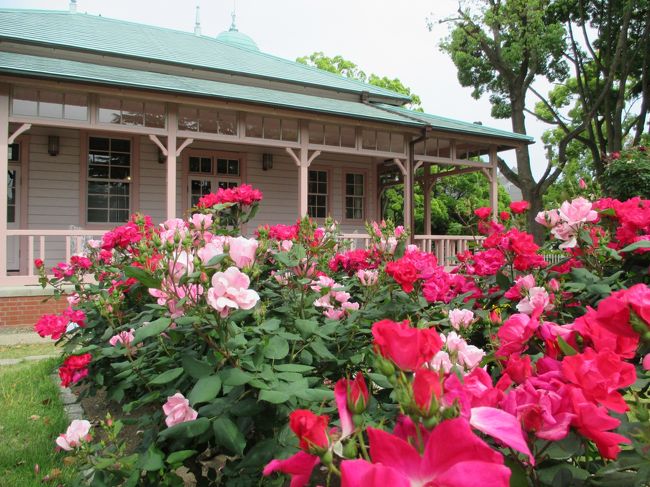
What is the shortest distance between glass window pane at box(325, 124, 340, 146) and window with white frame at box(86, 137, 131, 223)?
13.8 feet

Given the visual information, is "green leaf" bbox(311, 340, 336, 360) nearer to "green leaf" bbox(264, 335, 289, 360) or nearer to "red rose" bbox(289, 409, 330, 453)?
"green leaf" bbox(264, 335, 289, 360)

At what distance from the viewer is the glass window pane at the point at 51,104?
26.8ft

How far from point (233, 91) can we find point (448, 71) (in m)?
14.7

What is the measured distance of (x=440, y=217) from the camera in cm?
1938

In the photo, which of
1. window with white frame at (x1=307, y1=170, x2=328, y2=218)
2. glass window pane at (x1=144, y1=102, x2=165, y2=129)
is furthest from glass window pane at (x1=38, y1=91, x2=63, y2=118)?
window with white frame at (x1=307, y1=170, x2=328, y2=218)

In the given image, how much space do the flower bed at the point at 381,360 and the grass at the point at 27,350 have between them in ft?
9.76

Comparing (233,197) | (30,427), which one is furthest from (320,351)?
(30,427)

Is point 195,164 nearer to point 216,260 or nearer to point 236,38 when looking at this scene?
point 236,38

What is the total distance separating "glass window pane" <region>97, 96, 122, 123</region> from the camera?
8.78m

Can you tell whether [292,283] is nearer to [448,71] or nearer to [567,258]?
[567,258]

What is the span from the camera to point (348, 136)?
1141 centimetres

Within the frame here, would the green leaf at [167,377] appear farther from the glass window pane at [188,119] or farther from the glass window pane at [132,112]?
the glass window pane at [132,112]

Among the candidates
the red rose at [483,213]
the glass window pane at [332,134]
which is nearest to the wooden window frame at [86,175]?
the glass window pane at [332,134]

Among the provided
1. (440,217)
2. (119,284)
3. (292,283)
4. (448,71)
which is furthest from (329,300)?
(448,71)
